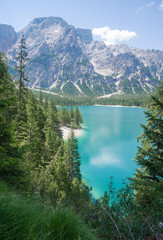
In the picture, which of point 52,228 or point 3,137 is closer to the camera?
point 52,228

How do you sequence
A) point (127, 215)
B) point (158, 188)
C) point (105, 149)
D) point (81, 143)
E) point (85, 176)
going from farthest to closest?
point (81, 143)
point (105, 149)
point (85, 176)
point (158, 188)
point (127, 215)

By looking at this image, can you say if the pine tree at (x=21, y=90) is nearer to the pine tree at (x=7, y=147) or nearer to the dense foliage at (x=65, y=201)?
the dense foliage at (x=65, y=201)

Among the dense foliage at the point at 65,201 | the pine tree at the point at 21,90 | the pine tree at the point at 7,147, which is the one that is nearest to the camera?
the dense foliage at the point at 65,201

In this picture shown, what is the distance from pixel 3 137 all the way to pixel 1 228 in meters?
5.80

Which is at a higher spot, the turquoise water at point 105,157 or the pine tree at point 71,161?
the pine tree at point 71,161

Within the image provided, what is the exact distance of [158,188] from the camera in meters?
5.64

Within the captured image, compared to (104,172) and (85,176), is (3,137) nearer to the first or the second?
(85,176)

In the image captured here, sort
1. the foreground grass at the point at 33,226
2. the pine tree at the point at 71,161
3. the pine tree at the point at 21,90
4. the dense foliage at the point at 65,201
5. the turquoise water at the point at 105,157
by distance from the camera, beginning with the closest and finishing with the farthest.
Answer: the foreground grass at the point at 33,226 < the dense foliage at the point at 65,201 < the pine tree at the point at 21,90 < the pine tree at the point at 71,161 < the turquoise water at the point at 105,157

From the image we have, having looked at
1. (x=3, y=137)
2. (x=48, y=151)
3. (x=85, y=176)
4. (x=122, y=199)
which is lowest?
(x=85, y=176)

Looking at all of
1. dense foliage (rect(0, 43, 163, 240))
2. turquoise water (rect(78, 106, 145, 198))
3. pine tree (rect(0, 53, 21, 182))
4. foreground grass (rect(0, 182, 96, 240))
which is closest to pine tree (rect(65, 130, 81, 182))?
dense foliage (rect(0, 43, 163, 240))

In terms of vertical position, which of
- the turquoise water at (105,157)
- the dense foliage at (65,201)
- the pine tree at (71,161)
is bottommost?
the turquoise water at (105,157)

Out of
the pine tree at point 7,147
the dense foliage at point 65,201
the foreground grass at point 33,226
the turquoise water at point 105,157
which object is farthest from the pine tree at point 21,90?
the turquoise water at point 105,157

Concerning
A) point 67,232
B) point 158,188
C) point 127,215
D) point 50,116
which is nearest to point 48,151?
point 50,116

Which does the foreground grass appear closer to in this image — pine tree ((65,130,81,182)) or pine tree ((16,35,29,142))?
pine tree ((16,35,29,142))
